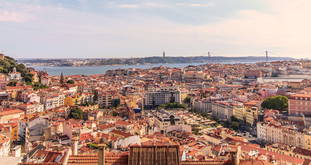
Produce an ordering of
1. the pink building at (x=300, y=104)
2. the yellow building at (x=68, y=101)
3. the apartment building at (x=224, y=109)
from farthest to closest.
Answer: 1. the yellow building at (x=68, y=101)
2. the apartment building at (x=224, y=109)
3. the pink building at (x=300, y=104)

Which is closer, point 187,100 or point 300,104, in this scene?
point 300,104

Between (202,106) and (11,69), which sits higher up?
(11,69)

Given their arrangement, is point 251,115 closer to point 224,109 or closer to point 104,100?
point 224,109

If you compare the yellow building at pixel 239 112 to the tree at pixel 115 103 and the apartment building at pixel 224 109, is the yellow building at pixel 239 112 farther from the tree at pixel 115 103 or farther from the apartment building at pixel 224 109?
the tree at pixel 115 103

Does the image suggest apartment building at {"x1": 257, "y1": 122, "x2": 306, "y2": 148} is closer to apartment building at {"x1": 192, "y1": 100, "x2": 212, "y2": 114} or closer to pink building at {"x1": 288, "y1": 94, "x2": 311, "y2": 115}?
pink building at {"x1": 288, "y1": 94, "x2": 311, "y2": 115}

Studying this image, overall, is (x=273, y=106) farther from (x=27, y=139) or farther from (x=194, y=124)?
(x=27, y=139)

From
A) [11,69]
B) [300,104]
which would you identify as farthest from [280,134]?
[11,69]

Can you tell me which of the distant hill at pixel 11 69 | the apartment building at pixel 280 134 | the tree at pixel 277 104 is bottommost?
the apartment building at pixel 280 134

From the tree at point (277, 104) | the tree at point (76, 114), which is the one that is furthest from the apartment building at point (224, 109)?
the tree at point (76, 114)

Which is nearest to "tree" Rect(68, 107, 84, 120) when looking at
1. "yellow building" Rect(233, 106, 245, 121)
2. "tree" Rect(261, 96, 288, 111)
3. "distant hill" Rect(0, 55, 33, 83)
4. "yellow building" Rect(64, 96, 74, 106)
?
"yellow building" Rect(64, 96, 74, 106)

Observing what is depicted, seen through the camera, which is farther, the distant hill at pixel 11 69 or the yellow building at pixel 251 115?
the distant hill at pixel 11 69

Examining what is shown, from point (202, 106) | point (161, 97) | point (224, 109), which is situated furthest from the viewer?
point (161, 97)

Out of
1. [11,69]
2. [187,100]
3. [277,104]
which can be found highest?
[11,69]
